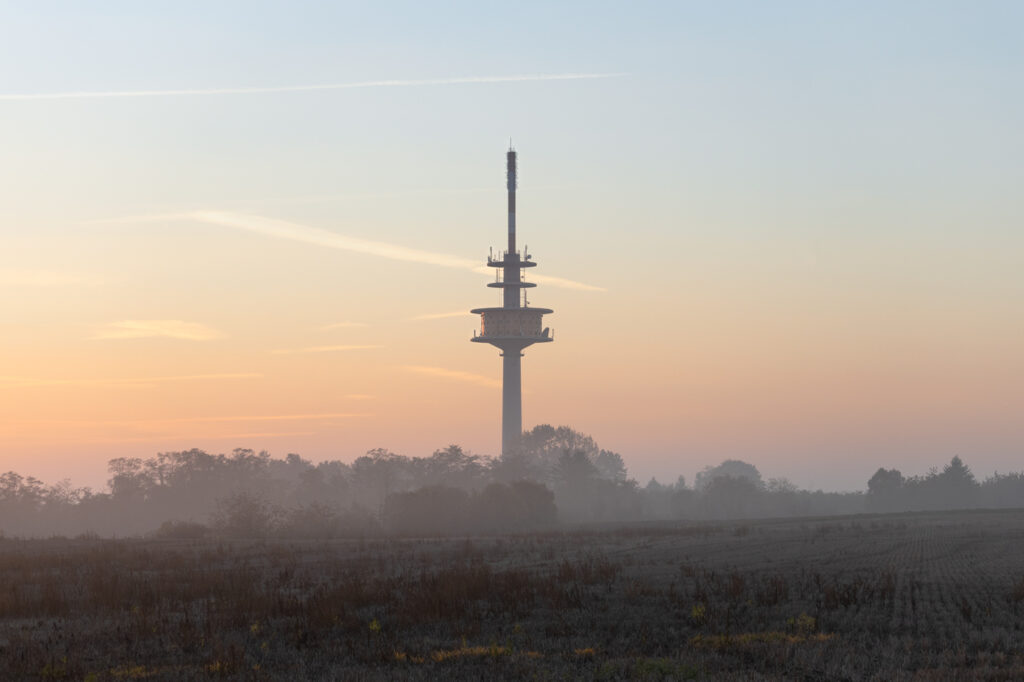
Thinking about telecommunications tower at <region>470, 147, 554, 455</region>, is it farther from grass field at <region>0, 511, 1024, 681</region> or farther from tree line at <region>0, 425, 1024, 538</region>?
grass field at <region>0, 511, 1024, 681</region>

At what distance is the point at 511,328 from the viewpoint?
183125mm

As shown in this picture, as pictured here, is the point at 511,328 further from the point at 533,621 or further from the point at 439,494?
the point at 533,621

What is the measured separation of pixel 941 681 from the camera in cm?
1820

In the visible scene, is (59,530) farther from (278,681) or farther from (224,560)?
(278,681)

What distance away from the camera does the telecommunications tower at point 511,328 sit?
182 m

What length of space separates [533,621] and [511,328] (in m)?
157

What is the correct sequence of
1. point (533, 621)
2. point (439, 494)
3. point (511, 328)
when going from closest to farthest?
point (533, 621) → point (439, 494) → point (511, 328)

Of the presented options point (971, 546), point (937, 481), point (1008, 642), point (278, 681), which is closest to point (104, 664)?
point (278, 681)

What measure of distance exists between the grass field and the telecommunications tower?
134 m

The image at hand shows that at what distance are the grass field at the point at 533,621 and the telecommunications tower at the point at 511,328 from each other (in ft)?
441

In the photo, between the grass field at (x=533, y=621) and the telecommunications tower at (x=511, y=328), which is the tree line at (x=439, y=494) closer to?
the telecommunications tower at (x=511, y=328)

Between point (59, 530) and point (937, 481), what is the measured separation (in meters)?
130

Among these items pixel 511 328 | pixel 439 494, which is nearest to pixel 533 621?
pixel 439 494

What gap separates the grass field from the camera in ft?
66.4
